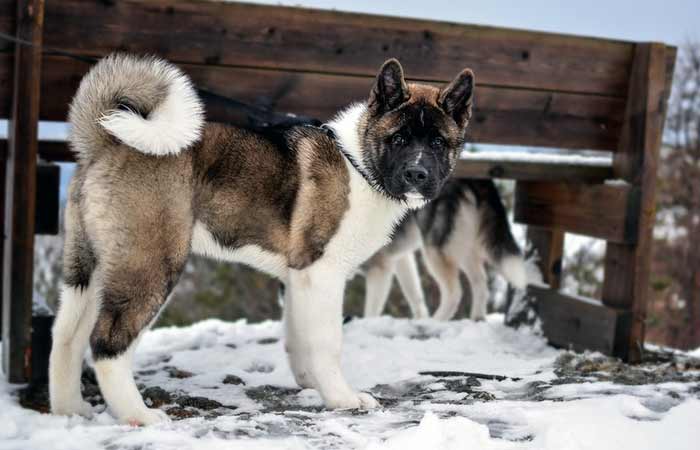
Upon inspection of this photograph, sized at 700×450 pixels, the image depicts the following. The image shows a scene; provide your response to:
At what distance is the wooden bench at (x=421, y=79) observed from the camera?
149 inches

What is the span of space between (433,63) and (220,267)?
9.28 meters

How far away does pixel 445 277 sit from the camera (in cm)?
596

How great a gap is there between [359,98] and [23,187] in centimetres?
193

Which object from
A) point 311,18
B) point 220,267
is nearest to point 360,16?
point 311,18

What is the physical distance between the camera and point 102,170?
2967 millimetres

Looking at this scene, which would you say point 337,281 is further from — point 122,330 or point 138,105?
point 138,105

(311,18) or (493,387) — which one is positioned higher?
(311,18)

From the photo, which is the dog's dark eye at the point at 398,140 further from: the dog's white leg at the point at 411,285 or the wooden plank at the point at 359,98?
the dog's white leg at the point at 411,285

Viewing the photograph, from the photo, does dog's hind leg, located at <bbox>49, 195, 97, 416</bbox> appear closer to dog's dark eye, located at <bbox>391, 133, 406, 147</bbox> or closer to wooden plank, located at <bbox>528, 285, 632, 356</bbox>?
dog's dark eye, located at <bbox>391, 133, 406, 147</bbox>

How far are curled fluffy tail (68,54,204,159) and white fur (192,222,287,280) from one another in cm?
40

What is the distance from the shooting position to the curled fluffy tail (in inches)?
116

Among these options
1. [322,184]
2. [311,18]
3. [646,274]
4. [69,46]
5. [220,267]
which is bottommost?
[220,267]

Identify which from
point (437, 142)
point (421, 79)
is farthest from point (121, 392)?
point (421, 79)

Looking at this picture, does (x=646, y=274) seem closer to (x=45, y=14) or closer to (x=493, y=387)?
(x=493, y=387)
